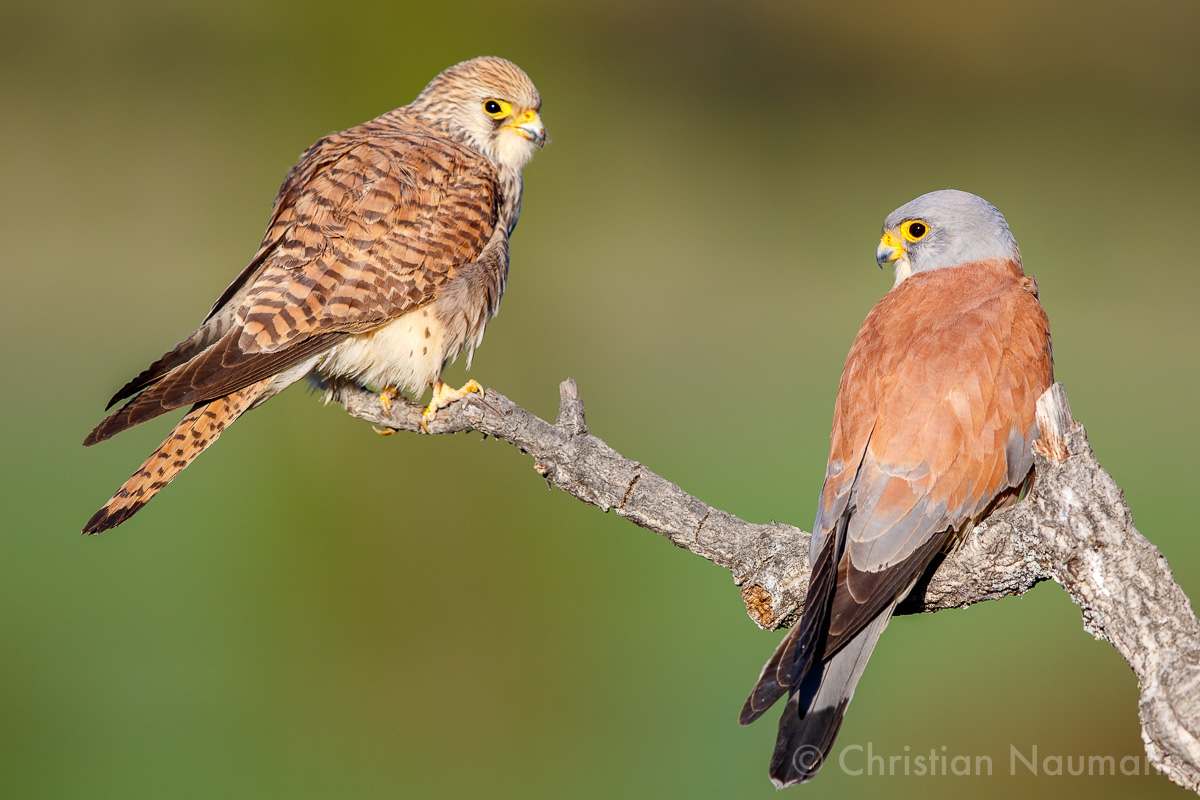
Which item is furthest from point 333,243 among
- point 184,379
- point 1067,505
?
point 1067,505

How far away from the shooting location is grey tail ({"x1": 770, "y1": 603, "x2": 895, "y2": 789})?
5.69 feet

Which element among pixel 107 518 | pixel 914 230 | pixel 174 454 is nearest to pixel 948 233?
pixel 914 230

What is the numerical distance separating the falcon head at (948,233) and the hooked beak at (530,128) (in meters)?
1.17

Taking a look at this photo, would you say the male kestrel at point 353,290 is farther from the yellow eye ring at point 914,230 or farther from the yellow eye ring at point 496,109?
the yellow eye ring at point 914,230

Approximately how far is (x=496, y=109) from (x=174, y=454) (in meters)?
1.49

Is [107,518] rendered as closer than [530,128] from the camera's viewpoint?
Yes

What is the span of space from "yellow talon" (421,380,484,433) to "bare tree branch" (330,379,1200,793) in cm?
12

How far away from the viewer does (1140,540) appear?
162 cm

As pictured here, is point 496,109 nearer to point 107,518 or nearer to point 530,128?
point 530,128

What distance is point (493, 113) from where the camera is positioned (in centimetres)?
310

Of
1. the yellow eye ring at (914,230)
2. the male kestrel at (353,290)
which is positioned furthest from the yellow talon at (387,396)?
the yellow eye ring at (914,230)

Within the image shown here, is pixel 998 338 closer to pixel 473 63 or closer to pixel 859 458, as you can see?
pixel 859 458

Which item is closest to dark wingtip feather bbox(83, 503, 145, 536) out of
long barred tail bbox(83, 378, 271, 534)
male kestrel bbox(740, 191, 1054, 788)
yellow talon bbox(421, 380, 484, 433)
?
long barred tail bbox(83, 378, 271, 534)

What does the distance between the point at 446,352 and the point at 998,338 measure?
1.40 metres
